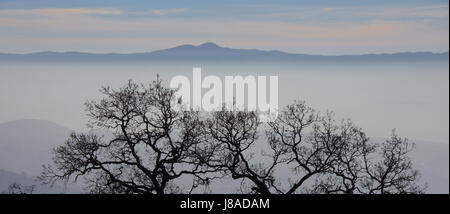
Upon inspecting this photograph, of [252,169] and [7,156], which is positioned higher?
[7,156]

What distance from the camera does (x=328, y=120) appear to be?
2192 cm

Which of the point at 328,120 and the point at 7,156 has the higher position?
the point at 7,156

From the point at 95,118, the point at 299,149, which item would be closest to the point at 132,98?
the point at 95,118

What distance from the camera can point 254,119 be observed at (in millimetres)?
21734

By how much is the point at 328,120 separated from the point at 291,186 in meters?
2.71
